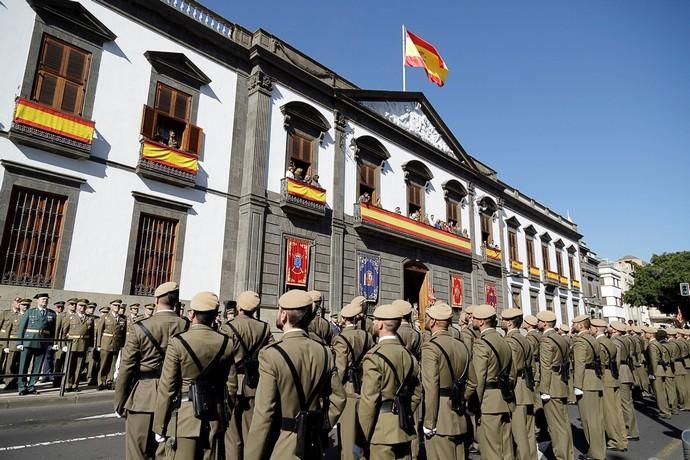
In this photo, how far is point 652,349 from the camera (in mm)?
8977

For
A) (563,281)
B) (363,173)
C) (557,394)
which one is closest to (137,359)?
(557,394)

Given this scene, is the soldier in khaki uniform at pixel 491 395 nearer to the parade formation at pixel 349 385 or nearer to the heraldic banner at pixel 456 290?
the parade formation at pixel 349 385

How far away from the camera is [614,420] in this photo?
20.6 ft

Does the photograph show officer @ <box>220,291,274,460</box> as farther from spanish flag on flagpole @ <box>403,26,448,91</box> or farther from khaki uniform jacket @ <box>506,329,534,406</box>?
spanish flag on flagpole @ <box>403,26,448,91</box>

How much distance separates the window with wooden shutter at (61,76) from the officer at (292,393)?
33.2 ft

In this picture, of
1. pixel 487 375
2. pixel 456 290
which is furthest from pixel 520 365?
pixel 456 290

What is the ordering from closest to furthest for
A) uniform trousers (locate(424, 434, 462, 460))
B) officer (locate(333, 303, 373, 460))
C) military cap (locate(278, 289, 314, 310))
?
military cap (locate(278, 289, 314, 310)) < uniform trousers (locate(424, 434, 462, 460)) < officer (locate(333, 303, 373, 460))

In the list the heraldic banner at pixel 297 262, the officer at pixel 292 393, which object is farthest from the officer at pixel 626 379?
the heraldic banner at pixel 297 262

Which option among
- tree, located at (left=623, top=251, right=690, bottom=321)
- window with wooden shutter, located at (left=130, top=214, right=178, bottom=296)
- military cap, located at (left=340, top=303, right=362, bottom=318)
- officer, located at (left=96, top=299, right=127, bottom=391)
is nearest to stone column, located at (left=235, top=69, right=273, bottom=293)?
window with wooden shutter, located at (left=130, top=214, right=178, bottom=296)

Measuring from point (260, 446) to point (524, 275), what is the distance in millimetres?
27031

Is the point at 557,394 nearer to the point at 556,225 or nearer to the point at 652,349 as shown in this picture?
the point at 652,349

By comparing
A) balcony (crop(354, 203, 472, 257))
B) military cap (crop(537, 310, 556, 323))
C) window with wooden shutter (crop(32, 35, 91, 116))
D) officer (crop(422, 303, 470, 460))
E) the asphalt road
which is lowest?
the asphalt road

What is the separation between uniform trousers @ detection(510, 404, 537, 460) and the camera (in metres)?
4.62

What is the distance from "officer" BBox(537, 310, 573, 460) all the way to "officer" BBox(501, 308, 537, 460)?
0.29m
